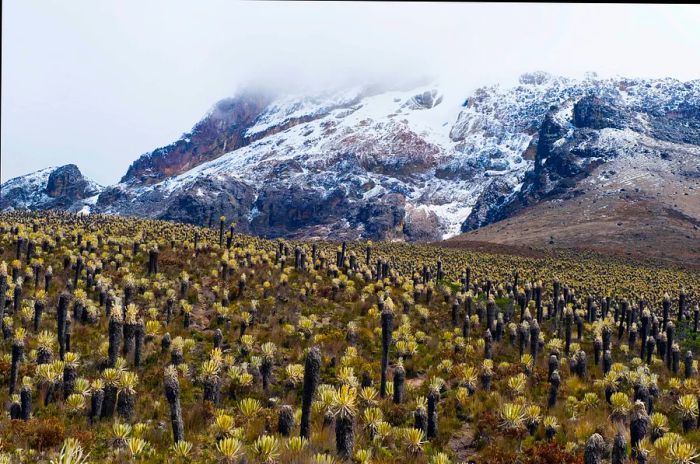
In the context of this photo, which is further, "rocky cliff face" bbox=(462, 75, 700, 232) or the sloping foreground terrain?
"rocky cliff face" bbox=(462, 75, 700, 232)

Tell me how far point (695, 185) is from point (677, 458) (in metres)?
166

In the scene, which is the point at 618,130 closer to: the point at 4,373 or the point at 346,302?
the point at 346,302

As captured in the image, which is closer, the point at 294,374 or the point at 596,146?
the point at 294,374

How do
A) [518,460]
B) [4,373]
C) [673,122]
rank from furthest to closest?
[673,122] → [4,373] → [518,460]

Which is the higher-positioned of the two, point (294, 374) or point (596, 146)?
point (596, 146)

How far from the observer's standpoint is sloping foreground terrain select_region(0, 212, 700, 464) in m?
9.83

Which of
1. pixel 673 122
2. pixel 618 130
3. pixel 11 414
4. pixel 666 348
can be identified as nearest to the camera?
pixel 11 414

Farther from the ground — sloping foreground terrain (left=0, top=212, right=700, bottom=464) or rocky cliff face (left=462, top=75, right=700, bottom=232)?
rocky cliff face (left=462, top=75, right=700, bottom=232)

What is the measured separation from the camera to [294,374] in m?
14.4

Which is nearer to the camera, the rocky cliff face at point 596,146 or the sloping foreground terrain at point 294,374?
the sloping foreground terrain at point 294,374

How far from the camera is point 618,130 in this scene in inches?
7180

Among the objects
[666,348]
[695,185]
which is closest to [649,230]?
[695,185]

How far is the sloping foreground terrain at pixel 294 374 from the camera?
387 inches

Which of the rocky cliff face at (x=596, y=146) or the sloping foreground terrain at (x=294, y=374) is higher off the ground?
the rocky cliff face at (x=596, y=146)
